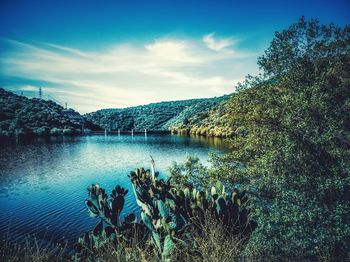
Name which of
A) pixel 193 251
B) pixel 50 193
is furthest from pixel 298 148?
pixel 50 193

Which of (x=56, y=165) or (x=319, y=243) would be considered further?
(x=56, y=165)

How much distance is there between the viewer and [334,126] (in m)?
9.48

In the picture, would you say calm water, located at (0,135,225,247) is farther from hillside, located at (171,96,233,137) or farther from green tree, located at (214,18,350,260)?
hillside, located at (171,96,233,137)

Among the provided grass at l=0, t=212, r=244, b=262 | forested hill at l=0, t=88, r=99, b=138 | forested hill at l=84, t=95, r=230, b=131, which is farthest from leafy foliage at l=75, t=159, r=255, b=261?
forested hill at l=84, t=95, r=230, b=131

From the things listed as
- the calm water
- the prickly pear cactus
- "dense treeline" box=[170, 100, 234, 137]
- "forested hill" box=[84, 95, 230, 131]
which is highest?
"forested hill" box=[84, 95, 230, 131]

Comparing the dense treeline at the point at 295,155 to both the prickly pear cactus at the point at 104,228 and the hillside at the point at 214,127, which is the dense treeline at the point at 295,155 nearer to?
the prickly pear cactus at the point at 104,228

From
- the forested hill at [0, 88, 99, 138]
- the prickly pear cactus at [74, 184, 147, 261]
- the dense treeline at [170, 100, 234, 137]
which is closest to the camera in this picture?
the prickly pear cactus at [74, 184, 147, 261]

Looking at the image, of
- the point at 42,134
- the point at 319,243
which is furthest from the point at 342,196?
the point at 42,134

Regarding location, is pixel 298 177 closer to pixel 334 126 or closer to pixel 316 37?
pixel 334 126

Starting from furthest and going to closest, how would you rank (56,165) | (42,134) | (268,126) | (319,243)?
(42,134) → (56,165) → (268,126) → (319,243)

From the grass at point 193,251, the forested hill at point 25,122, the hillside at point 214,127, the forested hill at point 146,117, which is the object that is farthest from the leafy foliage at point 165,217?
the forested hill at point 146,117

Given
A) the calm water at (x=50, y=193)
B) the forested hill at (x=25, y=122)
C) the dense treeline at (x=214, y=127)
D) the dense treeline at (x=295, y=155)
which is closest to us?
the dense treeline at (x=295, y=155)

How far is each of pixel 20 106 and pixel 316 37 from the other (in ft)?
325

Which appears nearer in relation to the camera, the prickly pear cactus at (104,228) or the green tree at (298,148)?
the prickly pear cactus at (104,228)
